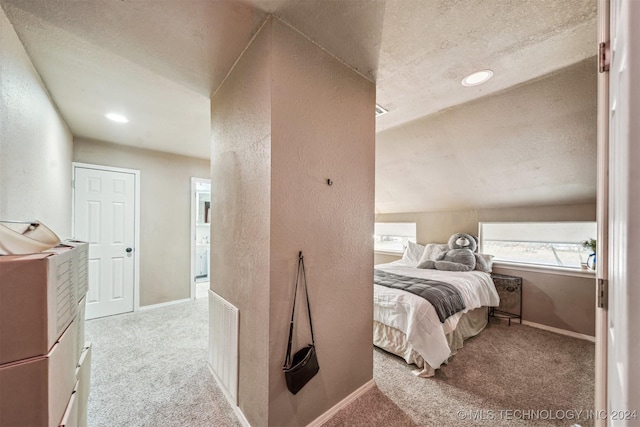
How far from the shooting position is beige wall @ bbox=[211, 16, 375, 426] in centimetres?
143

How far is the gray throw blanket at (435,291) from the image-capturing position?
93.4 inches

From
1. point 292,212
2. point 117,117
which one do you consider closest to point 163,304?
point 117,117

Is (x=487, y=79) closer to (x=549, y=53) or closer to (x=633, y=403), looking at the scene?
(x=549, y=53)

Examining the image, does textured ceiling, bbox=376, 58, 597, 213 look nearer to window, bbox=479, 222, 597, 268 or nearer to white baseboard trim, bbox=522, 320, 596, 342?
window, bbox=479, 222, 597, 268

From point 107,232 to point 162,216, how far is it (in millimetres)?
698

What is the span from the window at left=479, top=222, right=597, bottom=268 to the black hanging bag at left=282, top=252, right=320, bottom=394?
3.70m

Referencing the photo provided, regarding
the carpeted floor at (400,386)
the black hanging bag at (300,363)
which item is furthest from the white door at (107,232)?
the black hanging bag at (300,363)

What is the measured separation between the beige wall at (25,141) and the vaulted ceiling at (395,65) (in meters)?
0.14

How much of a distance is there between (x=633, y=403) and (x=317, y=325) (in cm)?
137

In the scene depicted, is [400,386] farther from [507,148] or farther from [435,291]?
[507,148]

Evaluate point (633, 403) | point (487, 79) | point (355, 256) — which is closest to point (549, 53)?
point (487, 79)

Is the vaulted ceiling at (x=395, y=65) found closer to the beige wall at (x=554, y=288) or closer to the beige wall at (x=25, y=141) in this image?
the beige wall at (x=25, y=141)

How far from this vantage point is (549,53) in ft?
5.90

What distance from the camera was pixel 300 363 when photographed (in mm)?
1435
